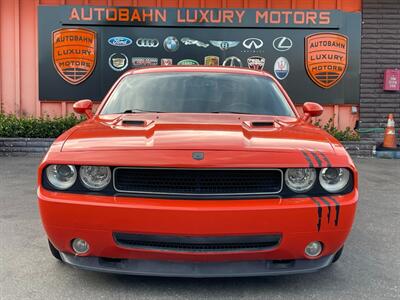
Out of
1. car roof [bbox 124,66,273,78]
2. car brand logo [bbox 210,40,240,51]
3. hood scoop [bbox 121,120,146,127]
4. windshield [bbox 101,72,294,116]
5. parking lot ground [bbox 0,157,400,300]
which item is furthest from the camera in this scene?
car brand logo [bbox 210,40,240,51]

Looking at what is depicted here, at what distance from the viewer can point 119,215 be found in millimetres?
2824

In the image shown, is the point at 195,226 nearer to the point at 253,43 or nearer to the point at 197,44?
the point at 197,44

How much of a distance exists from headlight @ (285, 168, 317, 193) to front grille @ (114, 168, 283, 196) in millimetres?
72

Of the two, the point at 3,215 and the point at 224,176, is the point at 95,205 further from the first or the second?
the point at 3,215

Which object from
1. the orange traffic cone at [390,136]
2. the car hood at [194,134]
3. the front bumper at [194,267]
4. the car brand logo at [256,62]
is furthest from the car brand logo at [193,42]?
the front bumper at [194,267]

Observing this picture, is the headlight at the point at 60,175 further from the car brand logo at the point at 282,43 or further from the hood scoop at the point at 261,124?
the car brand logo at the point at 282,43

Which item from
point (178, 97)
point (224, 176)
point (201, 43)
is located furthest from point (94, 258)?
point (201, 43)

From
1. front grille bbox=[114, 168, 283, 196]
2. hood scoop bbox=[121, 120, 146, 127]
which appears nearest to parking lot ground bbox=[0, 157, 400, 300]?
front grille bbox=[114, 168, 283, 196]

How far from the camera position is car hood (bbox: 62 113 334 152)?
117 inches

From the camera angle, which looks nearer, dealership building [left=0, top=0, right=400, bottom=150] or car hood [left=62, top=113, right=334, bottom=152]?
car hood [left=62, top=113, right=334, bottom=152]

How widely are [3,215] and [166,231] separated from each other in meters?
3.10

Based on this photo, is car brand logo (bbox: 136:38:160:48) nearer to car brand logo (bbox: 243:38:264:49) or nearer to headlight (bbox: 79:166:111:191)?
car brand logo (bbox: 243:38:264:49)

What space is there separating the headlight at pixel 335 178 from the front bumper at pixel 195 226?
72 millimetres

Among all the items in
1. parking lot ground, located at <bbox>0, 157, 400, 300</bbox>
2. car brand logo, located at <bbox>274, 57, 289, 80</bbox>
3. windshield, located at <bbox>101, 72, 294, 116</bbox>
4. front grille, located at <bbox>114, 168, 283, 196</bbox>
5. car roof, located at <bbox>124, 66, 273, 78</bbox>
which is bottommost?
parking lot ground, located at <bbox>0, 157, 400, 300</bbox>
